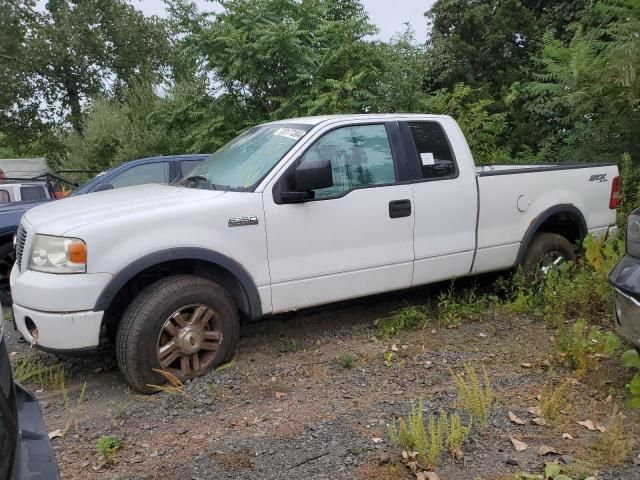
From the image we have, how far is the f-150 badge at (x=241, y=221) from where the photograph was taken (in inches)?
158

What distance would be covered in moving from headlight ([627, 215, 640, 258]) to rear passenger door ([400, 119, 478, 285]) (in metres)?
1.58

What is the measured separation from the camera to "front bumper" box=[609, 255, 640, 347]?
10.9ft

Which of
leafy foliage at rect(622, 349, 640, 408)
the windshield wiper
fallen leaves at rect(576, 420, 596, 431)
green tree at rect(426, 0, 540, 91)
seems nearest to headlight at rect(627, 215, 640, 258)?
leafy foliage at rect(622, 349, 640, 408)

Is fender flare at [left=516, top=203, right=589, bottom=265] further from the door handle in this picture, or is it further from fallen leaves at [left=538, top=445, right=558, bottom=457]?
fallen leaves at [left=538, top=445, right=558, bottom=457]

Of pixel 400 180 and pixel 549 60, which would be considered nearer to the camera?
pixel 400 180

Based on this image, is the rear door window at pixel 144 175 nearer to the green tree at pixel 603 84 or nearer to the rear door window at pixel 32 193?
the rear door window at pixel 32 193

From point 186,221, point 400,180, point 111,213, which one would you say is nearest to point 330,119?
point 400,180

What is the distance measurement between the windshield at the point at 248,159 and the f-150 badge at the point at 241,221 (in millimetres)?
259

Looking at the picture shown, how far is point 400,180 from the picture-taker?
4.72 m

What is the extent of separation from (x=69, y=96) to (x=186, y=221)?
2830 cm

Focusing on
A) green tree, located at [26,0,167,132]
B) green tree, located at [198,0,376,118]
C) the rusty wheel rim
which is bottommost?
the rusty wheel rim

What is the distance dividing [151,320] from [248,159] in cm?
153

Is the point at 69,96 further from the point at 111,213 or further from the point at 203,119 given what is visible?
the point at 111,213

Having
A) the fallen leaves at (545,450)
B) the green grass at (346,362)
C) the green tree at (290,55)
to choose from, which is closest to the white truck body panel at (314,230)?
the green grass at (346,362)
